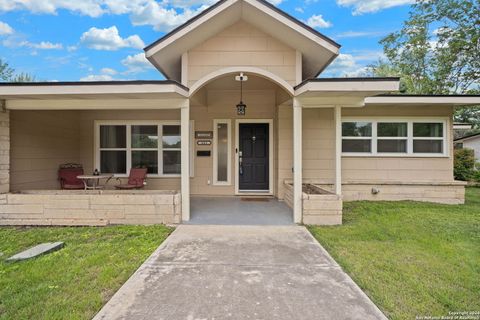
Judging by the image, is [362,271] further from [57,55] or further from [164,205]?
[57,55]

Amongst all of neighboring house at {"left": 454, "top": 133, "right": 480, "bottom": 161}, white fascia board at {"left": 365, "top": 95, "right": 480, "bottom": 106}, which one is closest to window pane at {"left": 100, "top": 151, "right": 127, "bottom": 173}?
white fascia board at {"left": 365, "top": 95, "right": 480, "bottom": 106}

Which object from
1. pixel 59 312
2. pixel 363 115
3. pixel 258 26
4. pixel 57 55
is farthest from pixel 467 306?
pixel 57 55

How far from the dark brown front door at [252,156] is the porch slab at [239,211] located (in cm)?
65

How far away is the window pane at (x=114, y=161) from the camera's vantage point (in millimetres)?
8133

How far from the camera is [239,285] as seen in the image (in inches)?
113

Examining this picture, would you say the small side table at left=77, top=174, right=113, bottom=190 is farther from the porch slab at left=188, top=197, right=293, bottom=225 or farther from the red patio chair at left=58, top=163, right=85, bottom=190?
the porch slab at left=188, top=197, right=293, bottom=225

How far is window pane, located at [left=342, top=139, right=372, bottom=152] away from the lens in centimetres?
771

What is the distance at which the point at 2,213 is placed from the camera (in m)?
5.20

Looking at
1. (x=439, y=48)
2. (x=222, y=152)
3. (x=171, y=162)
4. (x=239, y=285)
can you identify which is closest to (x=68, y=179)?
(x=171, y=162)

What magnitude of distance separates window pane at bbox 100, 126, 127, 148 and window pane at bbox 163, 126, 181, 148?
1207mm

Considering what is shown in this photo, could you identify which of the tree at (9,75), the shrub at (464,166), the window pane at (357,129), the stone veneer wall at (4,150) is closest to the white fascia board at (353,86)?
the window pane at (357,129)

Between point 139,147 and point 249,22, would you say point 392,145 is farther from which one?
point 139,147

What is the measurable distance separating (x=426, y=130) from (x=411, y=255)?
5346 millimetres

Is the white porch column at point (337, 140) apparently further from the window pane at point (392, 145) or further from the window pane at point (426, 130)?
the window pane at point (426, 130)
